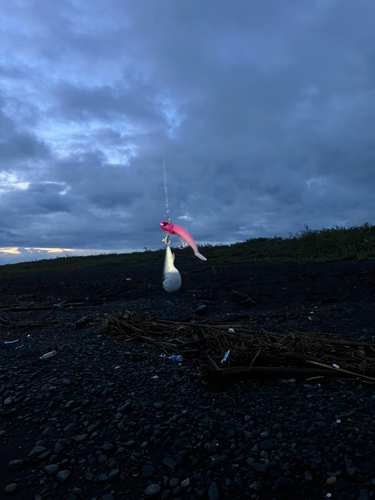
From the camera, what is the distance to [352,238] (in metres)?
14.0

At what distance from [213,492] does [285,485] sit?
1.64 ft

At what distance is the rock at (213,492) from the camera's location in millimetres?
2318

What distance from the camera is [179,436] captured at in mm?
2955

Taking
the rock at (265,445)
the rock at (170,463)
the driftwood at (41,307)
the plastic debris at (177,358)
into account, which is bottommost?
the rock at (170,463)

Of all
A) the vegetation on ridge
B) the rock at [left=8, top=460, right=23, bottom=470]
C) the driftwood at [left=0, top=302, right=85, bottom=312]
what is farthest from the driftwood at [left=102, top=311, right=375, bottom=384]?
the vegetation on ridge

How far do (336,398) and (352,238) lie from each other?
1214 cm

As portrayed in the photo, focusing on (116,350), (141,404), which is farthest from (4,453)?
(116,350)

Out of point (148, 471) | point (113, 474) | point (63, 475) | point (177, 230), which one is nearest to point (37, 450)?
→ point (63, 475)

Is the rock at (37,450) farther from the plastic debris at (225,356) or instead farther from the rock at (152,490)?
the plastic debris at (225,356)

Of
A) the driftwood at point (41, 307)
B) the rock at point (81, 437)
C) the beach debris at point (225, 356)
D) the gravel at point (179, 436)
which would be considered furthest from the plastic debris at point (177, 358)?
the driftwood at point (41, 307)

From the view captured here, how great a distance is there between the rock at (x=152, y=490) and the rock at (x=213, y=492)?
0.37 meters

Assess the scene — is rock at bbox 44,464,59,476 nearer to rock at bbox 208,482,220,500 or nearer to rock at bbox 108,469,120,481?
rock at bbox 108,469,120,481

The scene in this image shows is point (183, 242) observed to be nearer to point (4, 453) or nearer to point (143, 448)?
point (143, 448)

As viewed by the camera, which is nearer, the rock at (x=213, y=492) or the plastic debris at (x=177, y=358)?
the rock at (x=213, y=492)
